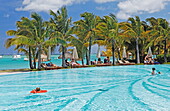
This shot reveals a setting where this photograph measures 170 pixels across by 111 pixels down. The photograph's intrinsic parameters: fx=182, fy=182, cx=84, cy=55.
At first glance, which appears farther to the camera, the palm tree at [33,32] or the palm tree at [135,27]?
the palm tree at [135,27]

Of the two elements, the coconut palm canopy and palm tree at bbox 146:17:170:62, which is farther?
palm tree at bbox 146:17:170:62

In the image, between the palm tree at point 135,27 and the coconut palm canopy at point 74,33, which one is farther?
the palm tree at point 135,27

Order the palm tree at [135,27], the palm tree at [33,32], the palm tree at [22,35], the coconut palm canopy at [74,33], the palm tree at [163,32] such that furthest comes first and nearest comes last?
1. the palm tree at [135,27]
2. the palm tree at [163,32]
3. the coconut palm canopy at [74,33]
4. the palm tree at [33,32]
5. the palm tree at [22,35]

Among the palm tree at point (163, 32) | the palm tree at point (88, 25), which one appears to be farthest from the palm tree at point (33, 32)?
the palm tree at point (163, 32)

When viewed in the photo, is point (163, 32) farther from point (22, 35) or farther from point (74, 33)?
point (22, 35)

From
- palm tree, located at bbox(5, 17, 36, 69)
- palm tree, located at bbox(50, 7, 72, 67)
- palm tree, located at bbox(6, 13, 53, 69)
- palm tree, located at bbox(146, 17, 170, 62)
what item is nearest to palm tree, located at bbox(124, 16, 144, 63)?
palm tree, located at bbox(146, 17, 170, 62)

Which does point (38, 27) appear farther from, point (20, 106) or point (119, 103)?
point (119, 103)

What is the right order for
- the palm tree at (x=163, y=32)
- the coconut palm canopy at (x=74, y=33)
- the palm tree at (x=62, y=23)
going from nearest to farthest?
the coconut palm canopy at (x=74, y=33) < the palm tree at (x=62, y=23) < the palm tree at (x=163, y=32)

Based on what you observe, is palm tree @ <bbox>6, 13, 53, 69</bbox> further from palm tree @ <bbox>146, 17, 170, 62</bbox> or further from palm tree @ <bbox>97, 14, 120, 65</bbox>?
palm tree @ <bbox>146, 17, 170, 62</bbox>

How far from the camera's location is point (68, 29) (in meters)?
21.2

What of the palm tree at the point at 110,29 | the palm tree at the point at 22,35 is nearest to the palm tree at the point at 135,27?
the palm tree at the point at 110,29

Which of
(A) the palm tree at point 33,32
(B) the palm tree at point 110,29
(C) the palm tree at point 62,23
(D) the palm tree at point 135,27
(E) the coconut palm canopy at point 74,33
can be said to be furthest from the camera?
(D) the palm tree at point 135,27

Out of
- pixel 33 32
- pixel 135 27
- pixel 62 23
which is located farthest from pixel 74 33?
pixel 135 27

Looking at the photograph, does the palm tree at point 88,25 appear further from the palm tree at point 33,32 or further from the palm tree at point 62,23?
Result: the palm tree at point 33,32
